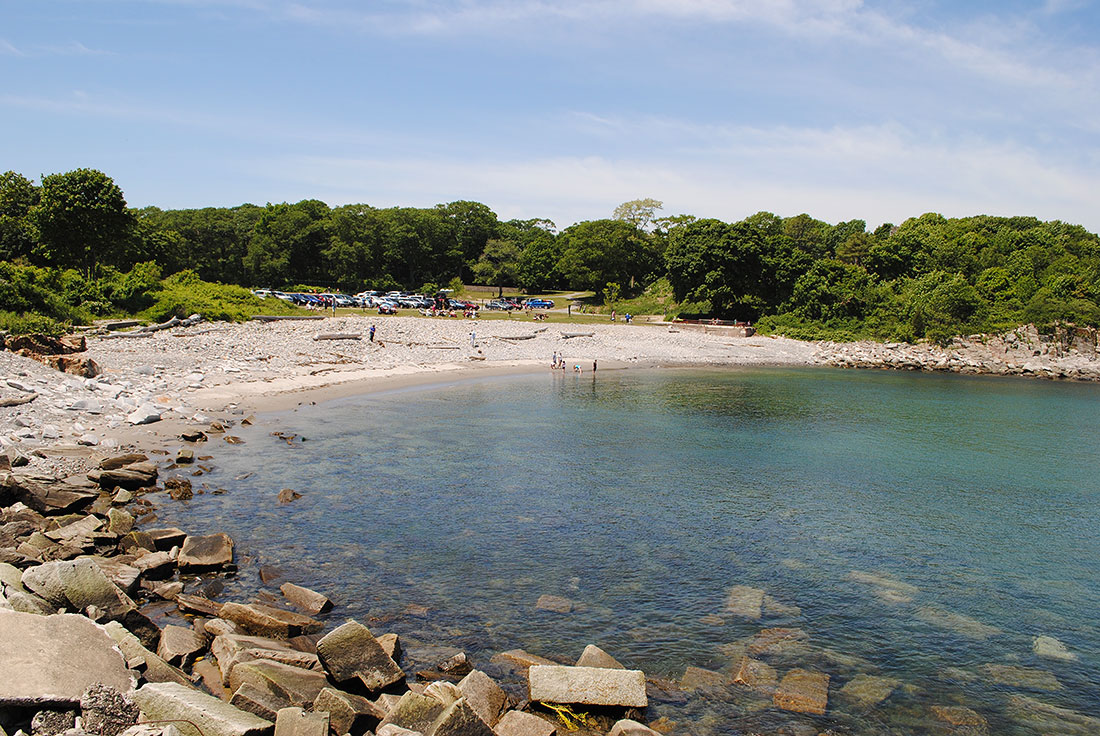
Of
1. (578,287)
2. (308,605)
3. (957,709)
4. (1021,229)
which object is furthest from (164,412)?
(1021,229)

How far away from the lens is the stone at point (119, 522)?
15922mm

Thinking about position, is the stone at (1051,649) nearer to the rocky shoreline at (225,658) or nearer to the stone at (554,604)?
the rocky shoreline at (225,658)

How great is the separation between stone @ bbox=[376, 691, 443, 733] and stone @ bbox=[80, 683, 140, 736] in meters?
2.86

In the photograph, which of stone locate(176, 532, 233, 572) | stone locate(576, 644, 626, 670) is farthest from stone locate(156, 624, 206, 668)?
stone locate(576, 644, 626, 670)

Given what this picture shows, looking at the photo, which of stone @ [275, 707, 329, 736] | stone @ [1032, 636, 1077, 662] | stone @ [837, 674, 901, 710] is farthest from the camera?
stone @ [1032, 636, 1077, 662]

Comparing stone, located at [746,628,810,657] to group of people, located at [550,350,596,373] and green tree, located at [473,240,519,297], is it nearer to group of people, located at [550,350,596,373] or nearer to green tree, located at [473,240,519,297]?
group of people, located at [550,350,596,373]

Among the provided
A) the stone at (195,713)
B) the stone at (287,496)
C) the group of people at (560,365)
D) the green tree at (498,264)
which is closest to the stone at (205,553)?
the stone at (287,496)

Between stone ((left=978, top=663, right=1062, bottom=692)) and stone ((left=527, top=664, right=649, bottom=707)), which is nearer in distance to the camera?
stone ((left=527, top=664, right=649, bottom=707))

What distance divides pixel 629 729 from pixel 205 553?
10341mm

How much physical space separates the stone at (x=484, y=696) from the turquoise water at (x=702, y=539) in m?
2.14

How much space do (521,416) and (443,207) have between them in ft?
305

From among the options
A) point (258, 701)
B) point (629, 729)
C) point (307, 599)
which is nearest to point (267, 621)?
→ point (307, 599)

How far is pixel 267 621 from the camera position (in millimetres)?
12234

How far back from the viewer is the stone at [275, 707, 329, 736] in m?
8.27
